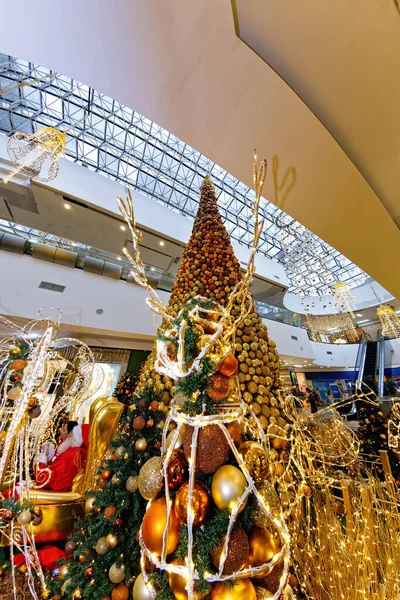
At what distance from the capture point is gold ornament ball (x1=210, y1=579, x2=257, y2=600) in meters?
0.48

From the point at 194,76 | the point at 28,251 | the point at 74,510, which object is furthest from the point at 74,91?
the point at 74,510

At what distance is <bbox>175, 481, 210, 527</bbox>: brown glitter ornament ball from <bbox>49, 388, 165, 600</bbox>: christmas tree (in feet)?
0.93

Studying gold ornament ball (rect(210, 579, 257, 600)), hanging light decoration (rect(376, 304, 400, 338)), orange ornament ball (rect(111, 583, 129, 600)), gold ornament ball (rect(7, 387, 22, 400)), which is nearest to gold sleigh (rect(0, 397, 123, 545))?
gold ornament ball (rect(7, 387, 22, 400))

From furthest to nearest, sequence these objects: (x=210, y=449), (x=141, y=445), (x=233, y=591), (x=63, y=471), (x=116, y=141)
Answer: (x=116, y=141) → (x=63, y=471) → (x=141, y=445) → (x=210, y=449) → (x=233, y=591)

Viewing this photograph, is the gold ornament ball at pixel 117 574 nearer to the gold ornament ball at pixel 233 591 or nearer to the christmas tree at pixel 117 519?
the christmas tree at pixel 117 519

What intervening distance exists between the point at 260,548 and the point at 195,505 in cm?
20

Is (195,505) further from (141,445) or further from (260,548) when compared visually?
(141,445)

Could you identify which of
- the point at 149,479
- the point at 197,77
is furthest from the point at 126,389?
the point at 197,77

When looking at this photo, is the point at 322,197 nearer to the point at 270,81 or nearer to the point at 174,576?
the point at 270,81

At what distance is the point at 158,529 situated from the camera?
55 cm

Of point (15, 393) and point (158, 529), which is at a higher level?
point (15, 393)

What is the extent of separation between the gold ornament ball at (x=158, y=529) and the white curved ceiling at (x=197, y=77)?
1.79m

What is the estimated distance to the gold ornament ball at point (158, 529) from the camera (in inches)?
21.2

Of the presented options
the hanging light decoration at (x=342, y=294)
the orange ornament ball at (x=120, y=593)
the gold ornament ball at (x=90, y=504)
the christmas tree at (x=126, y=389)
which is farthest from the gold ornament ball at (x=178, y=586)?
the hanging light decoration at (x=342, y=294)
